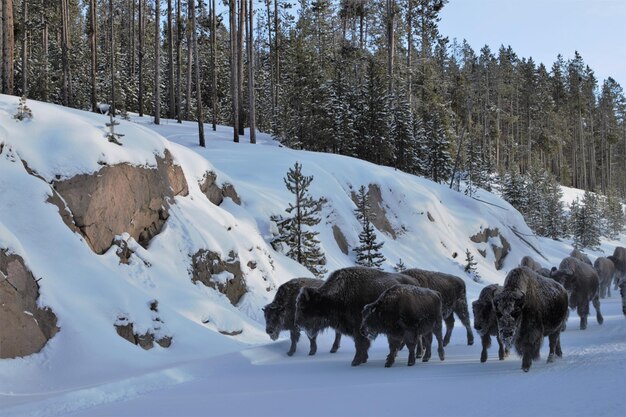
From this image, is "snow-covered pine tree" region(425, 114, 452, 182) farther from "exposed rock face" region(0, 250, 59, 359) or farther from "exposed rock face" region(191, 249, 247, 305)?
"exposed rock face" region(0, 250, 59, 359)

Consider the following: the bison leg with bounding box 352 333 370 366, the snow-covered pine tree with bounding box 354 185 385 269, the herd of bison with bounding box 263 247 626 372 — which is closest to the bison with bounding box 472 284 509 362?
the herd of bison with bounding box 263 247 626 372

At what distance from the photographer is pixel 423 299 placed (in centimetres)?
992

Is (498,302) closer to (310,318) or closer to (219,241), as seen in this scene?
(310,318)

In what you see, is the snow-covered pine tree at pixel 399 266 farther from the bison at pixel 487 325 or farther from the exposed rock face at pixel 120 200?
the bison at pixel 487 325

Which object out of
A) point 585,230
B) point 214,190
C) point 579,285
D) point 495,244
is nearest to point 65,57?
point 214,190

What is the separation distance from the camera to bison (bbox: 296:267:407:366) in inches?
428

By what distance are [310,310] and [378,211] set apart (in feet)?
58.9

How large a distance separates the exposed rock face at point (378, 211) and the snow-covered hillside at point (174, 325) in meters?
6.19

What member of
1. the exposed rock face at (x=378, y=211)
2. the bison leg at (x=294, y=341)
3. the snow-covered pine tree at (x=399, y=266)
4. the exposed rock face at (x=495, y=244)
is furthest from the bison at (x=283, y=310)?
the exposed rock face at (x=495, y=244)

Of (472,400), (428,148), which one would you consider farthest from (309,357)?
(428,148)

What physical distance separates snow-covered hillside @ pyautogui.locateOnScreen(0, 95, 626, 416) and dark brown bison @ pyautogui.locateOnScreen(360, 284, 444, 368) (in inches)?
21.3

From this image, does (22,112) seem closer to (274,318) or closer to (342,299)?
(274,318)

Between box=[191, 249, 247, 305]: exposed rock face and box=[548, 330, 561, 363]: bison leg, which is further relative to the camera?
box=[191, 249, 247, 305]: exposed rock face

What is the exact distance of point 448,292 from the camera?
12.6m
